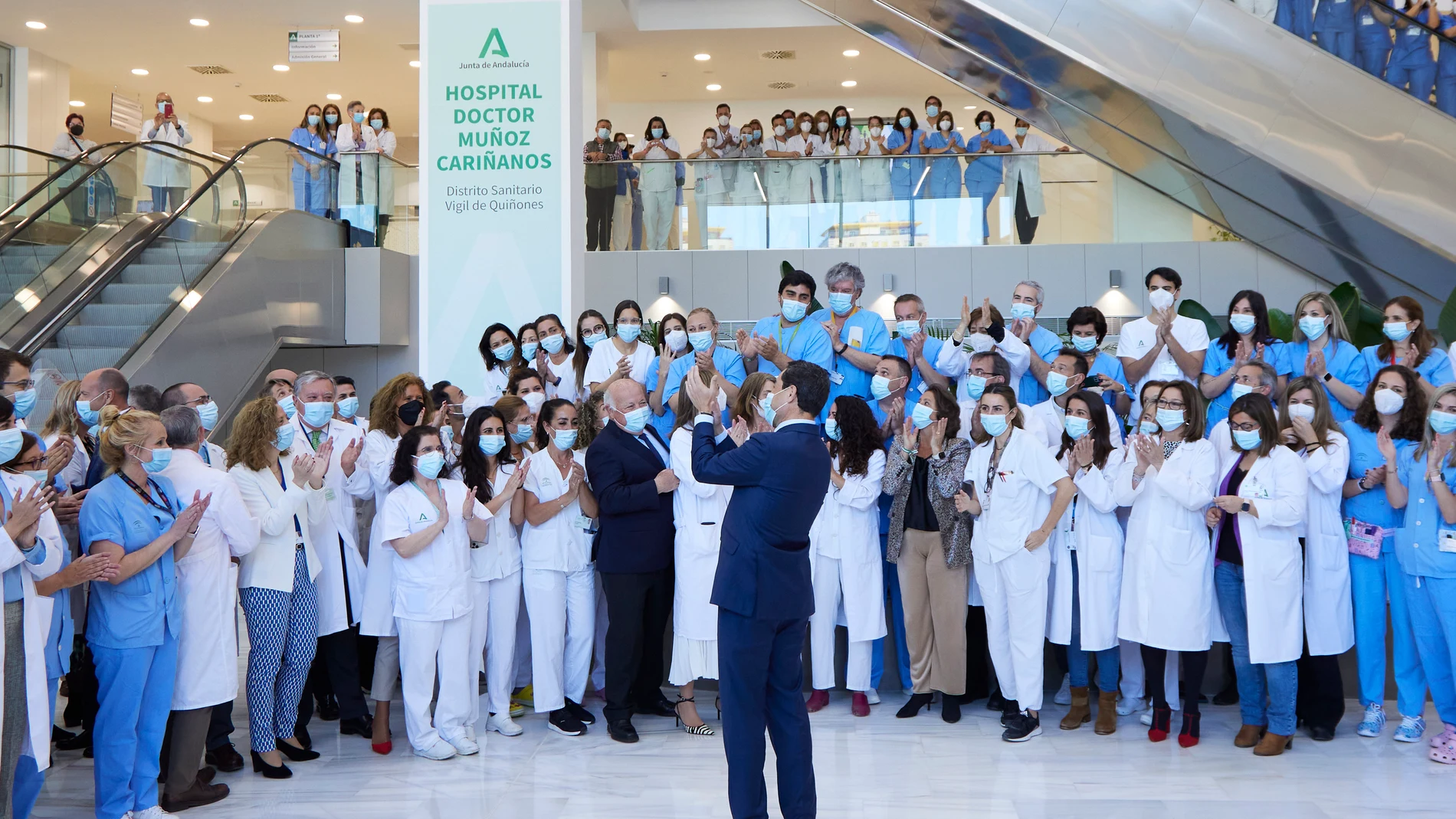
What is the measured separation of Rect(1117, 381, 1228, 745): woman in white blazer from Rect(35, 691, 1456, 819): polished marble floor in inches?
16.2

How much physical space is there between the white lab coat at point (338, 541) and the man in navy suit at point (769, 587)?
2.22 meters

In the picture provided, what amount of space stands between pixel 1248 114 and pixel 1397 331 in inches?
160

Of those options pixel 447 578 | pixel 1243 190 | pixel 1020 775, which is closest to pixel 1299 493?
pixel 1020 775

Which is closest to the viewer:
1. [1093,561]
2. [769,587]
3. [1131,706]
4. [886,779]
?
[769,587]

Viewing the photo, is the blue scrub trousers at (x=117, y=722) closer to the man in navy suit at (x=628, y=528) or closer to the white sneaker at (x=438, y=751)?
the white sneaker at (x=438, y=751)

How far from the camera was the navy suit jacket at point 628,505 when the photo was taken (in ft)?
18.7

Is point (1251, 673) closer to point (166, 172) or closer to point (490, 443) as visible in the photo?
point (490, 443)

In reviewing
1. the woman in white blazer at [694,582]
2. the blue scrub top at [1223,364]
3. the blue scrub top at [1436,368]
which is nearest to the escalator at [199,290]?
the woman in white blazer at [694,582]

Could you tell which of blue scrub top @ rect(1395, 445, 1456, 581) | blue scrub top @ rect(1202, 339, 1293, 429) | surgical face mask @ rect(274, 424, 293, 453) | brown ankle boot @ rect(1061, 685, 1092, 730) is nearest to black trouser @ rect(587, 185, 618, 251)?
blue scrub top @ rect(1202, 339, 1293, 429)

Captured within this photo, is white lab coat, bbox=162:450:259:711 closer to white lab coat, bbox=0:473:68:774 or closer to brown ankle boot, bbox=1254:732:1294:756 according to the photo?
white lab coat, bbox=0:473:68:774

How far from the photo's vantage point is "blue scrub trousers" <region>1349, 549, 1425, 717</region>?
561 cm

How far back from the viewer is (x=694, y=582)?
19.2 ft

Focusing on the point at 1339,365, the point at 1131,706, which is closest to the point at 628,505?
the point at 1131,706

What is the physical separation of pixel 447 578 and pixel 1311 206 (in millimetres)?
8610
